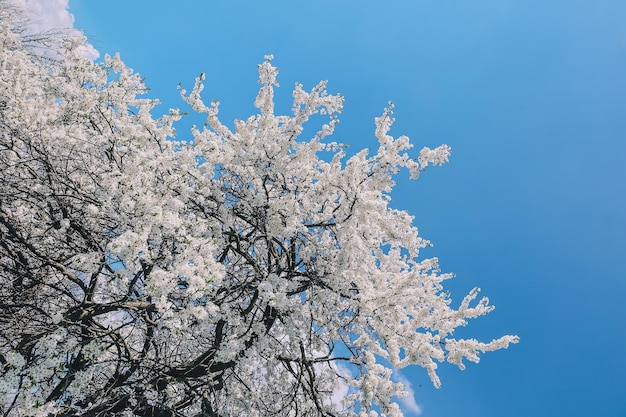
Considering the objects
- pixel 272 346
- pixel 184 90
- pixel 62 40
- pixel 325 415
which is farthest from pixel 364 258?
pixel 62 40

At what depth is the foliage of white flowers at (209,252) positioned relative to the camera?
5.93m

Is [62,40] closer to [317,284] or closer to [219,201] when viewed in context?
[219,201]

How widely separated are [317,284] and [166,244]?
2.56 metres

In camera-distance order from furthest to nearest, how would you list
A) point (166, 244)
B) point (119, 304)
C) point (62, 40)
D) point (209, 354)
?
point (62, 40) < point (209, 354) < point (166, 244) < point (119, 304)

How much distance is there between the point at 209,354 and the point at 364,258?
294cm

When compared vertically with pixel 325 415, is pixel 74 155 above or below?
above

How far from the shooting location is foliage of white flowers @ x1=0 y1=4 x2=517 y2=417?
19.5 ft

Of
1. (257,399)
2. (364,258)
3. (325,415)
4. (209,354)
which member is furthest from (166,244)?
(325,415)

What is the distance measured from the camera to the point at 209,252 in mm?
5527

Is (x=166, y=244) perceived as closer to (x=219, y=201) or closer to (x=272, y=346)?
(x=219, y=201)

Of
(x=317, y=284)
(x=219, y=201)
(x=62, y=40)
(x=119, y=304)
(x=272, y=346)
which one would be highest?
(x=62, y=40)

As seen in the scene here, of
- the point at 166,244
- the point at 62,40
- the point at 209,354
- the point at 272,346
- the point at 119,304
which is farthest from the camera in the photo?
the point at 62,40

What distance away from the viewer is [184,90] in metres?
7.23

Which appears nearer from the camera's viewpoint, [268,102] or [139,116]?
[268,102]
